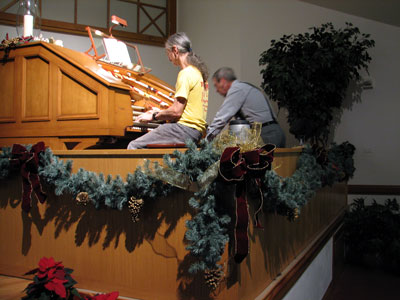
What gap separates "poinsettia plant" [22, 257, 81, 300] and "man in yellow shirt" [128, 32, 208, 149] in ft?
3.01

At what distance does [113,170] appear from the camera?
2043 mm

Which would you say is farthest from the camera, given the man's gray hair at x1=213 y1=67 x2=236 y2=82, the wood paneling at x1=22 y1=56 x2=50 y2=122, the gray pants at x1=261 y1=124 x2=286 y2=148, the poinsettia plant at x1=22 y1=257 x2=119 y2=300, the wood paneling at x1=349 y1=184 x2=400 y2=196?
the wood paneling at x1=349 y1=184 x2=400 y2=196

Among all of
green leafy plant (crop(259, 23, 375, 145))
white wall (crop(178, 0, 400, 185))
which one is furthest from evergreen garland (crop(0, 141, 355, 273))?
white wall (crop(178, 0, 400, 185))

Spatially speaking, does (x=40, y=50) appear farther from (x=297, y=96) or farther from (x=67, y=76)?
(x=297, y=96)

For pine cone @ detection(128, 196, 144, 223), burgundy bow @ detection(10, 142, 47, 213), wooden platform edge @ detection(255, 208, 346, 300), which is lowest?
wooden platform edge @ detection(255, 208, 346, 300)

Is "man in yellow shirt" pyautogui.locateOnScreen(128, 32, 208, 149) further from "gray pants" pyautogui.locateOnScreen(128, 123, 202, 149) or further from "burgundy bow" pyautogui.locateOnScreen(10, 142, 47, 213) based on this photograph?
"burgundy bow" pyautogui.locateOnScreen(10, 142, 47, 213)

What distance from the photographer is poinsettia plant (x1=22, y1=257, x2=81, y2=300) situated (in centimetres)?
164

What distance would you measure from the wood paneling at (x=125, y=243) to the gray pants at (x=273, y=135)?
633 millimetres

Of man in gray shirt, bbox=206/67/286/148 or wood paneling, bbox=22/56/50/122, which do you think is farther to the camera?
man in gray shirt, bbox=206/67/286/148

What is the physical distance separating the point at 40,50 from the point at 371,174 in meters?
4.74

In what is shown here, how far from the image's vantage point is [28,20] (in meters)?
3.35

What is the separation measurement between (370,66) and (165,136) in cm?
438

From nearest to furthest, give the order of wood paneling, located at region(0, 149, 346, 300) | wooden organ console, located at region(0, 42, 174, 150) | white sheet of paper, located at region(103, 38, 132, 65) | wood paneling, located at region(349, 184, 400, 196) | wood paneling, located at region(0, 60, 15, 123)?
wood paneling, located at region(0, 149, 346, 300) < wooden organ console, located at region(0, 42, 174, 150) < wood paneling, located at region(0, 60, 15, 123) < white sheet of paper, located at region(103, 38, 132, 65) < wood paneling, located at region(349, 184, 400, 196)

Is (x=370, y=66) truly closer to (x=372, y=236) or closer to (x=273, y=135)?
(x=372, y=236)
